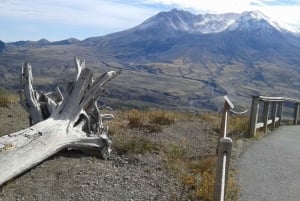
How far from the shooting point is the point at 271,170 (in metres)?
10.7

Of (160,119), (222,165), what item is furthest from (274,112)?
(222,165)

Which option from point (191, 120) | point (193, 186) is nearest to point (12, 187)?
point (193, 186)

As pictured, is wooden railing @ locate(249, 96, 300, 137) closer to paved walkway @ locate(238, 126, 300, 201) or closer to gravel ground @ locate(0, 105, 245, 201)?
paved walkway @ locate(238, 126, 300, 201)

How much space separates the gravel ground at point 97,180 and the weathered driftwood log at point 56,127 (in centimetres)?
22

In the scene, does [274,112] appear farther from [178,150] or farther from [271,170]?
[178,150]

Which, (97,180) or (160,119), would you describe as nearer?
(97,180)

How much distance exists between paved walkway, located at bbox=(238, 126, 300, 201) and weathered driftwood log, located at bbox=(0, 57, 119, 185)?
2.91 m

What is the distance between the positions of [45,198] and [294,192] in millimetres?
4380

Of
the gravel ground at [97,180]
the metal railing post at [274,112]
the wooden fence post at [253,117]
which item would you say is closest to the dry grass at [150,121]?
the wooden fence post at [253,117]

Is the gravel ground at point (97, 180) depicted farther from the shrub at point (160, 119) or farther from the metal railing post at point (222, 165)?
the shrub at point (160, 119)

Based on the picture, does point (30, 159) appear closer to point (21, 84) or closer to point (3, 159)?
point (3, 159)

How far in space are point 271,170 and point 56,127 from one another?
4567mm

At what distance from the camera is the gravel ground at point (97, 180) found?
301 inches

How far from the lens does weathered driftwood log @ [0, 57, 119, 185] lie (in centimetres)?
779
